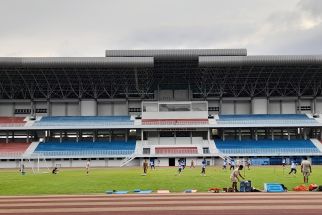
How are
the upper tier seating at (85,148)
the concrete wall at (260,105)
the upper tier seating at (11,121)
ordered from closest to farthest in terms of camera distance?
the upper tier seating at (85,148)
the upper tier seating at (11,121)
the concrete wall at (260,105)

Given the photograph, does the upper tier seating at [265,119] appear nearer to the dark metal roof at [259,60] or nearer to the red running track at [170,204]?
the dark metal roof at [259,60]

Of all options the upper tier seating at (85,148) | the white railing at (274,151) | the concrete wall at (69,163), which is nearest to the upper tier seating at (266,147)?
the white railing at (274,151)

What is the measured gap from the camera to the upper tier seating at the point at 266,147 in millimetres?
86938

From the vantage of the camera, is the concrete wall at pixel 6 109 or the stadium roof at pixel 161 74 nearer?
the stadium roof at pixel 161 74

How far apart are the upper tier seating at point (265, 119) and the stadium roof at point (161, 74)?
471cm

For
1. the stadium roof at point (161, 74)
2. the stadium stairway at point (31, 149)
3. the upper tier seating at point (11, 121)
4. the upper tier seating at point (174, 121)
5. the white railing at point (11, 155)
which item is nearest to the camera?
the stadium roof at point (161, 74)

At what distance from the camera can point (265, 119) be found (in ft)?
310

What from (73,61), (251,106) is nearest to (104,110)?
(73,61)

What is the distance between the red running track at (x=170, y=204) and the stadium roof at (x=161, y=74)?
59.6 m

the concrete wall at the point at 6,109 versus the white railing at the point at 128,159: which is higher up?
the concrete wall at the point at 6,109

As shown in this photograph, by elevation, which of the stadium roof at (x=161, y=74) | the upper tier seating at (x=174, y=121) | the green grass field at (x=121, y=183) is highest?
the stadium roof at (x=161, y=74)

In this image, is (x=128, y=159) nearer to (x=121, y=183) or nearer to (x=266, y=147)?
(x=266, y=147)

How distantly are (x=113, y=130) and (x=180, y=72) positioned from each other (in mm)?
18902

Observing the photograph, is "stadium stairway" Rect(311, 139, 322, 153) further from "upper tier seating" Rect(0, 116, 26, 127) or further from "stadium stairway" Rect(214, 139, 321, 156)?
"upper tier seating" Rect(0, 116, 26, 127)
